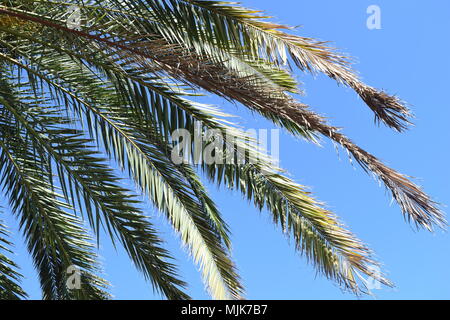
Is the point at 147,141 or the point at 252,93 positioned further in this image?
the point at 147,141

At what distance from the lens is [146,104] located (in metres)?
5.15

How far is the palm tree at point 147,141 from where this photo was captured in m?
4.91

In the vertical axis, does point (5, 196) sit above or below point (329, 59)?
below

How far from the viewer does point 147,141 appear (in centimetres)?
617

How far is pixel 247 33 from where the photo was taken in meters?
5.01

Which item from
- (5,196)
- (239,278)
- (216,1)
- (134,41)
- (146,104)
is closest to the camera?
(134,41)

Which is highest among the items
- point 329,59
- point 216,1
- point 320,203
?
point 216,1

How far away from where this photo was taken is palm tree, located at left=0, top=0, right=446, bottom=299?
4.91 meters

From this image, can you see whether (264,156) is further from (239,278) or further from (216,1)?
(216,1)

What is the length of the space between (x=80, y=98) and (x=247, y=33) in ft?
6.10
